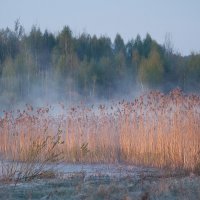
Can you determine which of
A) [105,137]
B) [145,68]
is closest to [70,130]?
[105,137]

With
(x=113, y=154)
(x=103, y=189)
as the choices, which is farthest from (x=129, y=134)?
(x=103, y=189)

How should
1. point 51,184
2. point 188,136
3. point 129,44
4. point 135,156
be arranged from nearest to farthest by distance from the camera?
point 51,184 < point 188,136 < point 135,156 < point 129,44

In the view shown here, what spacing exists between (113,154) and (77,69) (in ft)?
59.0

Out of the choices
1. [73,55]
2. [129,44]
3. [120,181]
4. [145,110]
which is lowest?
[120,181]

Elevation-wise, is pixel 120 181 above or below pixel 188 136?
below

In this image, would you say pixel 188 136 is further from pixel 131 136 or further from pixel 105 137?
pixel 105 137

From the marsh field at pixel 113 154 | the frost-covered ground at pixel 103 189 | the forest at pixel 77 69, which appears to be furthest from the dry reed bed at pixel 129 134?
the forest at pixel 77 69

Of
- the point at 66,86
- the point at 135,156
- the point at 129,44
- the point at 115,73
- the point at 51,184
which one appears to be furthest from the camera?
the point at 129,44

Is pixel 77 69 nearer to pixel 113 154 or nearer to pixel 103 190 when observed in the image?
pixel 113 154

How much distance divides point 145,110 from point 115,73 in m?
21.4

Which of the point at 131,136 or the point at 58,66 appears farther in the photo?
the point at 58,66

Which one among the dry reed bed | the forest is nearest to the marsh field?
the dry reed bed

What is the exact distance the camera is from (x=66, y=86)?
27328mm

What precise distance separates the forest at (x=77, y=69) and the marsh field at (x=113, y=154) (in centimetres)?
1214
